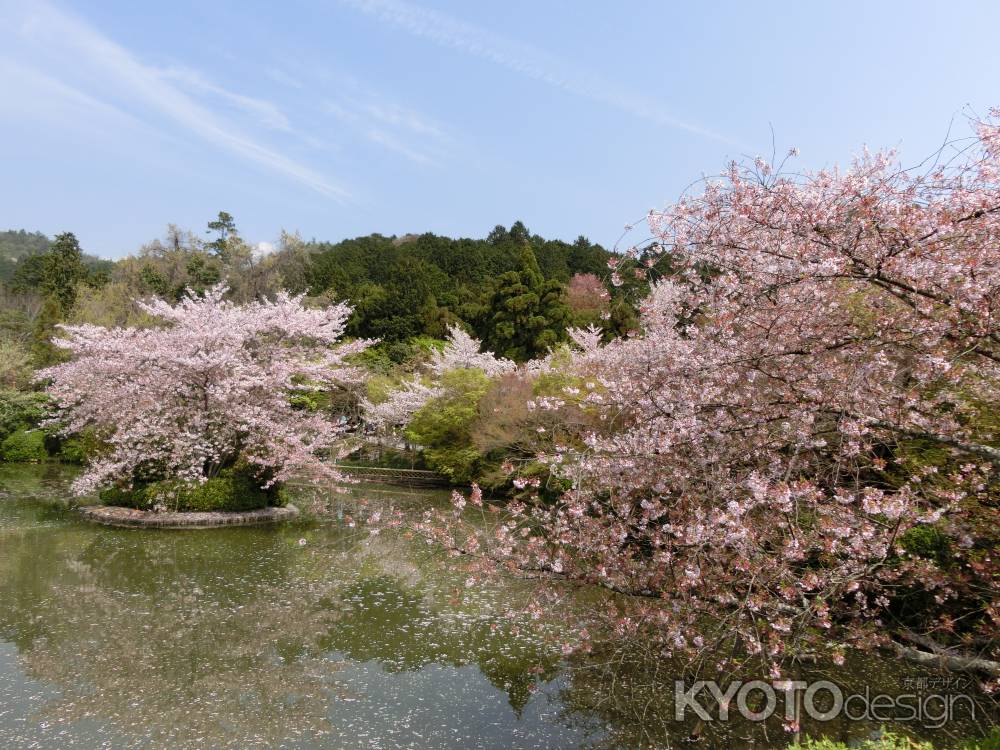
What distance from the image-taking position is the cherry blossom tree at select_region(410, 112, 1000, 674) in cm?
349

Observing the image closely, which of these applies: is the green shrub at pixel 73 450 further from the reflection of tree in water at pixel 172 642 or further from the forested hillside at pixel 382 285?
the reflection of tree in water at pixel 172 642

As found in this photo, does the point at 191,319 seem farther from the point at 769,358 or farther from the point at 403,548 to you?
the point at 769,358

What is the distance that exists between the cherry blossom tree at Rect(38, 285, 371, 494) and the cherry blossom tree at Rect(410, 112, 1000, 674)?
818 centimetres

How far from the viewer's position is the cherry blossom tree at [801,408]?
3488 millimetres

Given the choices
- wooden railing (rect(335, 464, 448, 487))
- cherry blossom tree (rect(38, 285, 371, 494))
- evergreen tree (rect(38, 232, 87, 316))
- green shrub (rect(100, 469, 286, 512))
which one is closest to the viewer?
green shrub (rect(100, 469, 286, 512))

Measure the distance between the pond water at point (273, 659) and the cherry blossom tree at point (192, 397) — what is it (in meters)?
2.50

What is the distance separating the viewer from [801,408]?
3.65m

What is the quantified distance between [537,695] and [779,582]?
2238mm

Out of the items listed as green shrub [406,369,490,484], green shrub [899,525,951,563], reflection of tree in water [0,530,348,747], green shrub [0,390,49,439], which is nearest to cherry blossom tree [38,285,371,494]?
reflection of tree in water [0,530,348,747]

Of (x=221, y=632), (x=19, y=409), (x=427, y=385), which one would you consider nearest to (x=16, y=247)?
(x=19, y=409)

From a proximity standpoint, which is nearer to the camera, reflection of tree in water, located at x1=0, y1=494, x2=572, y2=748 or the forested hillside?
reflection of tree in water, located at x1=0, y1=494, x2=572, y2=748

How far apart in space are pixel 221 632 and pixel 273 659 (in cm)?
88

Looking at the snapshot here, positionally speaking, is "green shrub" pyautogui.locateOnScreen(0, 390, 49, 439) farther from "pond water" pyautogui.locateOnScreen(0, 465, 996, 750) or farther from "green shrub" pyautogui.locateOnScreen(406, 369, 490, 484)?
"pond water" pyautogui.locateOnScreen(0, 465, 996, 750)

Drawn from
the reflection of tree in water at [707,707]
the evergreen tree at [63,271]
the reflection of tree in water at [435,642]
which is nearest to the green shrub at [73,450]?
the reflection of tree in water at [435,642]
